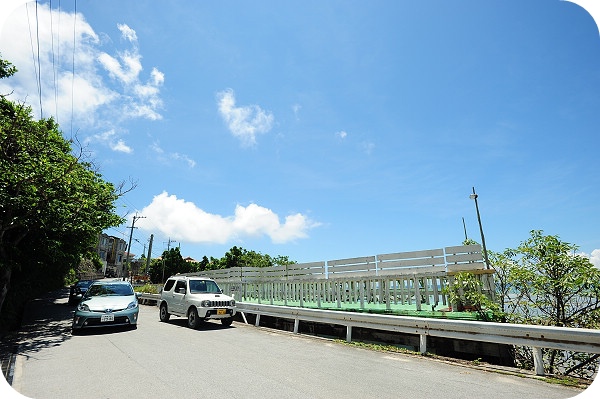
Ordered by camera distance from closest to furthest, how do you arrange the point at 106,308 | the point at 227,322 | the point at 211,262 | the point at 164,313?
the point at 106,308, the point at 227,322, the point at 164,313, the point at 211,262

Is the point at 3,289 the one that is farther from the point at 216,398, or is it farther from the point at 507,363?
the point at 507,363

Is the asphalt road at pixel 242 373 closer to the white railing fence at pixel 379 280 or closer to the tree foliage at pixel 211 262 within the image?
the white railing fence at pixel 379 280

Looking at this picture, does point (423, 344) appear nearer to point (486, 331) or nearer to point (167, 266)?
point (486, 331)

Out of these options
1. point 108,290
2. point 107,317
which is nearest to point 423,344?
point 107,317

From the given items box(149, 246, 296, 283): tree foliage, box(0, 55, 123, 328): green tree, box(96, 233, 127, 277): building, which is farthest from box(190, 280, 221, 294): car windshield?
box(96, 233, 127, 277): building

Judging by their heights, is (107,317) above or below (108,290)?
below

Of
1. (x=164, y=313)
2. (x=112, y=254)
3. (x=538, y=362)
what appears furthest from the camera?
(x=112, y=254)

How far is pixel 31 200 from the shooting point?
890 cm

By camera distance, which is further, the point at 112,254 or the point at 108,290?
the point at 112,254

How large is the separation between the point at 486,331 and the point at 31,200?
39.6 ft

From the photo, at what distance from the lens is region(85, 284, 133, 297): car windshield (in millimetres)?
11281

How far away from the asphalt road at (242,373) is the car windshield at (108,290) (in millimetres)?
2526

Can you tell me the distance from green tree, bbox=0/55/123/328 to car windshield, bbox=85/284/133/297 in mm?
2498

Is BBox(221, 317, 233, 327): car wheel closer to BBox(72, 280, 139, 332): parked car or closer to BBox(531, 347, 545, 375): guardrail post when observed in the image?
BBox(72, 280, 139, 332): parked car
